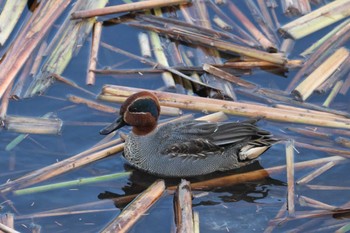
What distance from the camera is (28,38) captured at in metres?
9.62

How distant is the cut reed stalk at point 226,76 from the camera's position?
30.9ft

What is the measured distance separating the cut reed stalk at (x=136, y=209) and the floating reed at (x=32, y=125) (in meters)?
1.30

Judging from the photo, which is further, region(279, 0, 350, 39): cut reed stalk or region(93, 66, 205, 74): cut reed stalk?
region(279, 0, 350, 39): cut reed stalk

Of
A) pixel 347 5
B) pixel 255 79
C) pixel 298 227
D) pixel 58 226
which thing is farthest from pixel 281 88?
pixel 58 226

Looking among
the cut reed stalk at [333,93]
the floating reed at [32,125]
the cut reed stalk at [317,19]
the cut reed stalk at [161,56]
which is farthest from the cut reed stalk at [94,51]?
the cut reed stalk at [333,93]

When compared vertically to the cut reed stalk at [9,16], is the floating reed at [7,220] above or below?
below

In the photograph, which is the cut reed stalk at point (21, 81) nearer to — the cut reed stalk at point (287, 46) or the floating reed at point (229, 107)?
the floating reed at point (229, 107)

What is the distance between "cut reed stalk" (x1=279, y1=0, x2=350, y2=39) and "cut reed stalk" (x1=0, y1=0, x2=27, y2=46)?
3029mm

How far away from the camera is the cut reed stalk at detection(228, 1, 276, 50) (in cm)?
984

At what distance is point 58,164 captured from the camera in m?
8.18

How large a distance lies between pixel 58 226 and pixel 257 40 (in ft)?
11.8

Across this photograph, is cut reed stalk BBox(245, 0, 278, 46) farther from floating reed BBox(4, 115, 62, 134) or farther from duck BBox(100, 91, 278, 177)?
floating reed BBox(4, 115, 62, 134)

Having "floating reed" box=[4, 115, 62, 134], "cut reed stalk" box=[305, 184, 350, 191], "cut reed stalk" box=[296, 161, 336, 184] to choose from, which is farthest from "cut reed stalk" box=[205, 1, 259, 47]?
"floating reed" box=[4, 115, 62, 134]

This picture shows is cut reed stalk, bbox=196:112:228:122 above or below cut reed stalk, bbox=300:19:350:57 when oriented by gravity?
below
